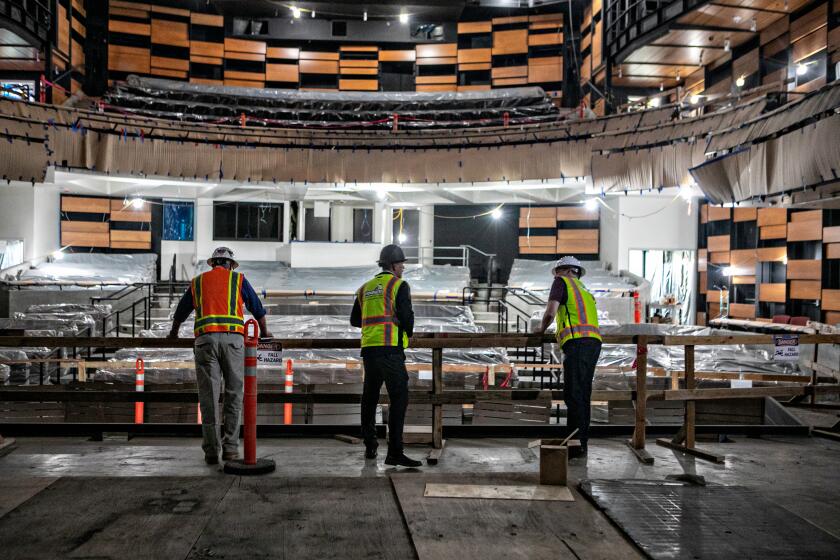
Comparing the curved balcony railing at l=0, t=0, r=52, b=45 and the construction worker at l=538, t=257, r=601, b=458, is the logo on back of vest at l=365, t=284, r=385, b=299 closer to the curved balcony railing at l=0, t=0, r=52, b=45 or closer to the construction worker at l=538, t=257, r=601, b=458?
the construction worker at l=538, t=257, r=601, b=458

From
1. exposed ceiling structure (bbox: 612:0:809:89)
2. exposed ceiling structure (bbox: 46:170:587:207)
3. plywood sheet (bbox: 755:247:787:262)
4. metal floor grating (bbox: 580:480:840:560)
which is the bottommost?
metal floor grating (bbox: 580:480:840:560)

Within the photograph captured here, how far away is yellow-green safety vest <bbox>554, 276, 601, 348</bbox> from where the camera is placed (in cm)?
559

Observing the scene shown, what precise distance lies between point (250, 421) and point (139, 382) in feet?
22.6

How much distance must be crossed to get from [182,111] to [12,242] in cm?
609

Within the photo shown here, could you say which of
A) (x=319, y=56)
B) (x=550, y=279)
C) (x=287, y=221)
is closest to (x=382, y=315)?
(x=550, y=279)

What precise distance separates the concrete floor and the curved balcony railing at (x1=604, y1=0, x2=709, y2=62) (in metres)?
13.4

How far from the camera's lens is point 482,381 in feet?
40.7

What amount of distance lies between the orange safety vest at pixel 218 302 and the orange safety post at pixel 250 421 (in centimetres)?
27

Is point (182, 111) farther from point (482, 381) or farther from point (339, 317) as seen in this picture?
point (482, 381)

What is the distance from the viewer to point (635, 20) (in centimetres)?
1892

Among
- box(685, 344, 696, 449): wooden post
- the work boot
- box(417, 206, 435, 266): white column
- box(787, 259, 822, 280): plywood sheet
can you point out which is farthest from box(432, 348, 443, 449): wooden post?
box(417, 206, 435, 266): white column

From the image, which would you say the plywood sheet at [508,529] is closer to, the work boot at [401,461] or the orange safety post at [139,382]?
the work boot at [401,461]

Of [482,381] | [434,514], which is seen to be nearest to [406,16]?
[482,381]

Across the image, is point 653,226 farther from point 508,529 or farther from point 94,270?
point 508,529
